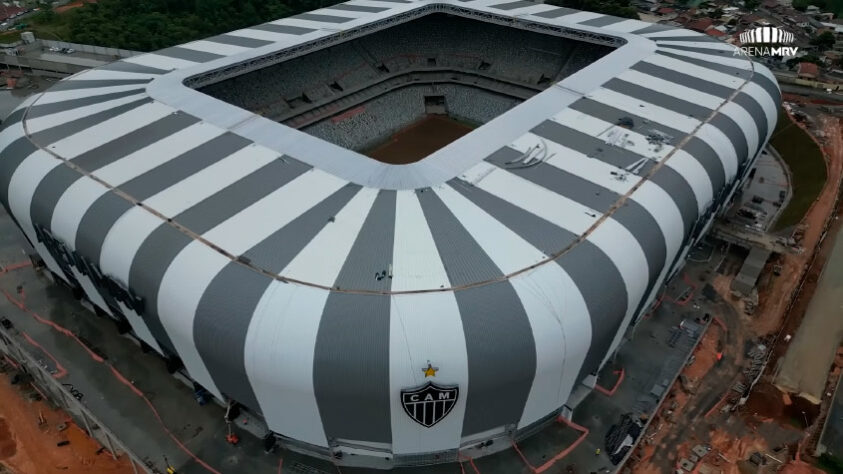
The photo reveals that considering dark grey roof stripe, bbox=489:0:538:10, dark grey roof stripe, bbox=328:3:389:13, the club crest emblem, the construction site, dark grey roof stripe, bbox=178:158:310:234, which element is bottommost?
the construction site

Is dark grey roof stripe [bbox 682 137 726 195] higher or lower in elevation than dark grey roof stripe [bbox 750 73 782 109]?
lower

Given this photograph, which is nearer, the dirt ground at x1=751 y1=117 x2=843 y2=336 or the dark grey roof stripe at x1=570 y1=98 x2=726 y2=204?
the dark grey roof stripe at x1=570 y1=98 x2=726 y2=204

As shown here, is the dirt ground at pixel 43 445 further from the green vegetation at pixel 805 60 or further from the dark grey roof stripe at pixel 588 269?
the green vegetation at pixel 805 60

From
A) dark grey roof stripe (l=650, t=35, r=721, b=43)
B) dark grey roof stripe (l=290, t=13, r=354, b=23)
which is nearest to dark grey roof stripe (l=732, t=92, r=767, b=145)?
dark grey roof stripe (l=650, t=35, r=721, b=43)

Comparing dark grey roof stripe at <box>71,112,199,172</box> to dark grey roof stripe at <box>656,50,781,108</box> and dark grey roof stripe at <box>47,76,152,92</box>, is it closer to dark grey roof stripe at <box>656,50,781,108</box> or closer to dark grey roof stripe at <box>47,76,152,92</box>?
dark grey roof stripe at <box>47,76,152,92</box>

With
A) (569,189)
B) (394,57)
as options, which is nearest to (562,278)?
(569,189)

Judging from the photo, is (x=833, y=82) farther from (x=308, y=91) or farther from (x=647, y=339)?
(x=308, y=91)

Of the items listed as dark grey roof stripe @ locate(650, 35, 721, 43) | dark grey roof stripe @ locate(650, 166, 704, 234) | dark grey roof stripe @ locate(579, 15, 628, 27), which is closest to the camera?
dark grey roof stripe @ locate(650, 166, 704, 234)
